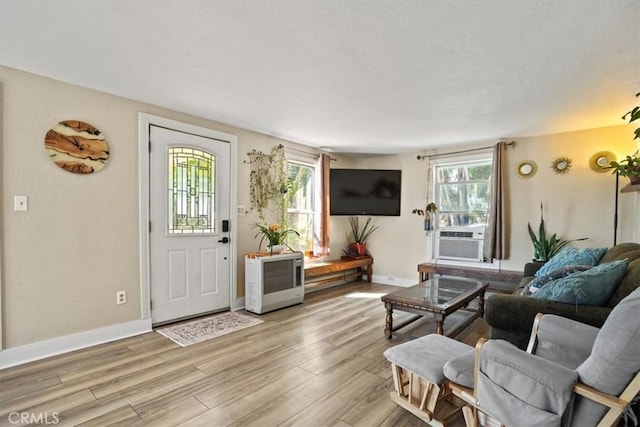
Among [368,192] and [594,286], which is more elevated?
[368,192]

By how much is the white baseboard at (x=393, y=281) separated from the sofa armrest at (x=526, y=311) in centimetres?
327

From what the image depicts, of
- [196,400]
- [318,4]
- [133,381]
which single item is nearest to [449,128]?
[318,4]

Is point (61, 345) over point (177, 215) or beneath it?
beneath

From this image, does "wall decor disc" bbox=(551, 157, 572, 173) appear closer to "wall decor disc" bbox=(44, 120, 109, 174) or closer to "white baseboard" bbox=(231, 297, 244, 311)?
"white baseboard" bbox=(231, 297, 244, 311)

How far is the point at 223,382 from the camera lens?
216cm

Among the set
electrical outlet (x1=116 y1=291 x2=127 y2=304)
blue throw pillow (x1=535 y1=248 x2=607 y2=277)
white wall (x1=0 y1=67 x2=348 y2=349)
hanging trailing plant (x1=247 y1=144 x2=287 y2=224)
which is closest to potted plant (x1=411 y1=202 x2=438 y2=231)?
blue throw pillow (x1=535 y1=248 x2=607 y2=277)

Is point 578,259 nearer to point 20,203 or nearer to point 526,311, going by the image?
point 526,311

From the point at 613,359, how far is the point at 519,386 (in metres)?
0.35

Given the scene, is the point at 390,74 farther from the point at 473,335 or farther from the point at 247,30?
the point at 473,335

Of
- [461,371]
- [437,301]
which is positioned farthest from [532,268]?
[461,371]

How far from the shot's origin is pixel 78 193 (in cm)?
270

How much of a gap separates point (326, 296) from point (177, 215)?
2.44 meters

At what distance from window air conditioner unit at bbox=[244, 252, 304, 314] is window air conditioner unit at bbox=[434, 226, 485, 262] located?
2360 mm

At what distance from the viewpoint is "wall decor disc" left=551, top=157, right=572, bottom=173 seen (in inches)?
157
